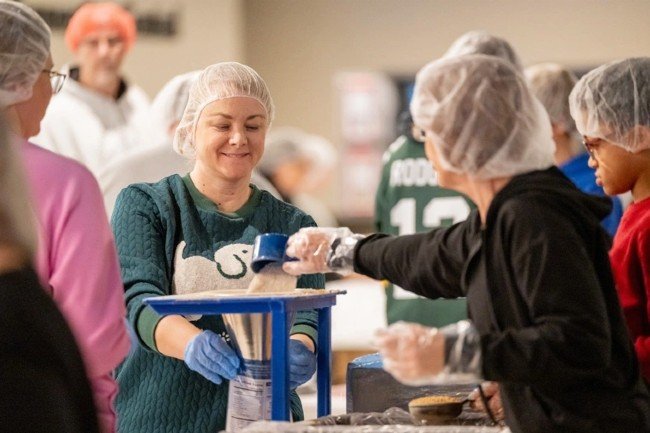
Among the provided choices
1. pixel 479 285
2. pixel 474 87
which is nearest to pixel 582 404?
pixel 479 285

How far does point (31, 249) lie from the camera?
5.47ft

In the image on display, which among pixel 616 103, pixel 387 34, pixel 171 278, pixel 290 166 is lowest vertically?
pixel 290 166

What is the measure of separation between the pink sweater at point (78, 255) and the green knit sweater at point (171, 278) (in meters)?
0.44

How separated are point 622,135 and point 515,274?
30.8 inches

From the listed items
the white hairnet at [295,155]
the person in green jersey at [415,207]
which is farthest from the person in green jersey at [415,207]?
the white hairnet at [295,155]

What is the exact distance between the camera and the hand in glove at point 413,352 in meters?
2.03

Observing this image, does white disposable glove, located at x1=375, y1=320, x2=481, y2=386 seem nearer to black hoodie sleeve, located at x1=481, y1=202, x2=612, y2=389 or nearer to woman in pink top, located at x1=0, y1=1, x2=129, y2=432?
black hoodie sleeve, located at x1=481, y1=202, x2=612, y2=389

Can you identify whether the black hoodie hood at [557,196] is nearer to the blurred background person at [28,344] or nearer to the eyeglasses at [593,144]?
the eyeglasses at [593,144]

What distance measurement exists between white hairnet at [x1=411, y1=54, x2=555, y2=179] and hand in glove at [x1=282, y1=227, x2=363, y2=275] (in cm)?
30

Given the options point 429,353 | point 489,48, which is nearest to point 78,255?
point 429,353

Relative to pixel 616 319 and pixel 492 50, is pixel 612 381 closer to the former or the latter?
pixel 616 319

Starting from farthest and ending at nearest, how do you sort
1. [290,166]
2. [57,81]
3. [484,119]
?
[290,166]
[57,81]
[484,119]

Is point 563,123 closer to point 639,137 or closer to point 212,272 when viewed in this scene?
point 639,137

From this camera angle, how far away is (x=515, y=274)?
208 centimetres
